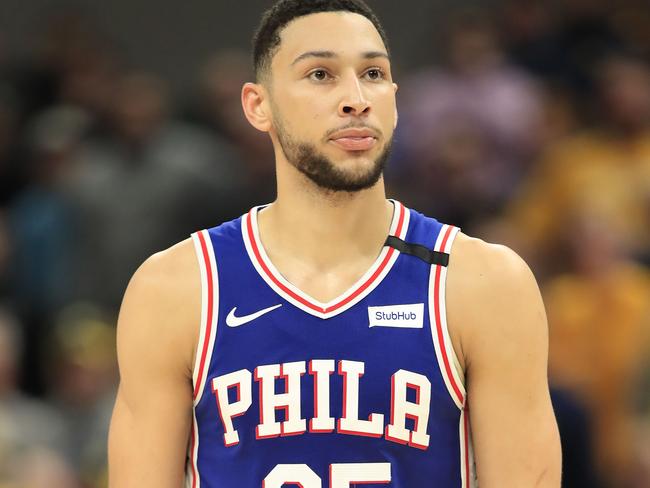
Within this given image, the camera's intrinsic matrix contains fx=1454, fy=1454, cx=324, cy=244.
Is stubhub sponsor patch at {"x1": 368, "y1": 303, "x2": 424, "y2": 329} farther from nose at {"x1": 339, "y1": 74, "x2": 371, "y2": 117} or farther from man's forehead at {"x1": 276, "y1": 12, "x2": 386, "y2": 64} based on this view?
man's forehead at {"x1": 276, "y1": 12, "x2": 386, "y2": 64}

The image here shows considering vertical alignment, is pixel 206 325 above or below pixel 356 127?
below

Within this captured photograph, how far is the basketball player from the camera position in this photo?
13.0 feet

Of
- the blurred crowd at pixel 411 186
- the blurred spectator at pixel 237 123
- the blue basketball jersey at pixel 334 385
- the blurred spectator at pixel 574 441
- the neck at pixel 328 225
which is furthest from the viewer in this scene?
the blurred spectator at pixel 237 123

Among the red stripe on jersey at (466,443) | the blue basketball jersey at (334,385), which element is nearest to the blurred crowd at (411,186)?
the red stripe on jersey at (466,443)

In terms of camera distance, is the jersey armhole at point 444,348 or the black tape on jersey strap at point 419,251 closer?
the jersey armhole at point 444,348

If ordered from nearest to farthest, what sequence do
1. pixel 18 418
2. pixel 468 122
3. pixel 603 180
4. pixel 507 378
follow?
1. pixel 507 378
2. pixel 18 418
3. pixel 603 180
4. pixel 468 122

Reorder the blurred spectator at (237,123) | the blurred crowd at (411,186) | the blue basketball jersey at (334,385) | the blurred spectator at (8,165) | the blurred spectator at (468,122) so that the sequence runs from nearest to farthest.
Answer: the blue basketball jersey at (334,385), the blurred crowd at (411,186), the blurred spectator at (237,123), the blurred spectator at (468,122), the blurred spectator at (8,165)

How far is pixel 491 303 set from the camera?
397cm

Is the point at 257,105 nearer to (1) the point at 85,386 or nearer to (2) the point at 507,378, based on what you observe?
(2) the point at 507,378

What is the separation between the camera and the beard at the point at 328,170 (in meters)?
4.00

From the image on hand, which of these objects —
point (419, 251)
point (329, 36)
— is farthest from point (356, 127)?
point (419, 251)

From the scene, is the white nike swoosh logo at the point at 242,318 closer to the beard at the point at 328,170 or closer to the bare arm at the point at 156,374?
the bare arm at the point at 156,374

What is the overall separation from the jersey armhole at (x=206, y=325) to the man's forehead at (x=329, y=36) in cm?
64

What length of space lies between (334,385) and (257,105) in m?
0.88
